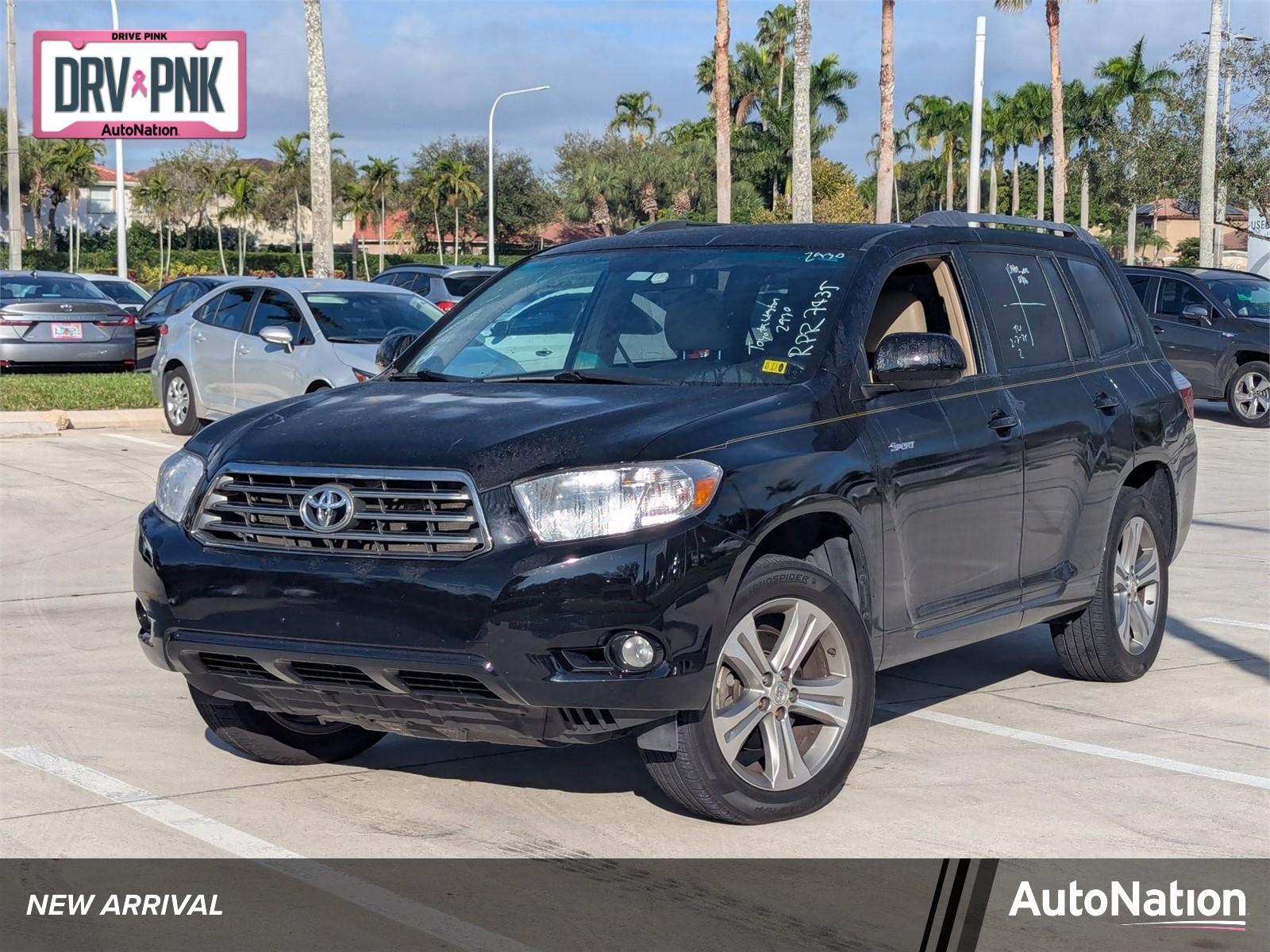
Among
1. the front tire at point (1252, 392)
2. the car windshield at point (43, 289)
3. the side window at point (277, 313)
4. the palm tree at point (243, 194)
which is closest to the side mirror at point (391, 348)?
the side window at point (277, 313)

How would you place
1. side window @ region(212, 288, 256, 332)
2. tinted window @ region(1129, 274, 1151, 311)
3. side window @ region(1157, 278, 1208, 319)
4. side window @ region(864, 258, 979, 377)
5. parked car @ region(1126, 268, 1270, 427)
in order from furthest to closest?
tinted window @ region(1129, 274, 1151, 311) < side window @ region(1157, 278, 1208, 319) < parked car @ region(1126, 268, 1270, 427) < side window @ region(212, 288, 256, 332) < side window @ region(864, 258, 979, 377)

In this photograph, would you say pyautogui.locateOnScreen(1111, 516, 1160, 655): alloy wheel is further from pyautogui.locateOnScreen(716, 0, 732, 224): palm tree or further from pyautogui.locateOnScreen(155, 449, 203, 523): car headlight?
pyautogui.locateOnScreen(716, 0, 732, 224): palm tree

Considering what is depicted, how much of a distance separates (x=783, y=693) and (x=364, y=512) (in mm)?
1412

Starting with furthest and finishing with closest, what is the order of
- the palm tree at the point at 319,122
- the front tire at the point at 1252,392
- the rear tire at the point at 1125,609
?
1. the palm tree at the point at 319,122
2. the front tire at the point at 1252,392
3. the rear tire at the point at 1125,609

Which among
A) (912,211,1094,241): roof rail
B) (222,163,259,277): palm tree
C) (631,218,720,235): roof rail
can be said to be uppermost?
(222,163,259,277): palm tree

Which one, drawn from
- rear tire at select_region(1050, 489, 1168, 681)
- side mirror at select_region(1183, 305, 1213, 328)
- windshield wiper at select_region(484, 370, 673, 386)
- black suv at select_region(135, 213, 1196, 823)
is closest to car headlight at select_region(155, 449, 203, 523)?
black suv at select_region(135, 213, 1196, 823)

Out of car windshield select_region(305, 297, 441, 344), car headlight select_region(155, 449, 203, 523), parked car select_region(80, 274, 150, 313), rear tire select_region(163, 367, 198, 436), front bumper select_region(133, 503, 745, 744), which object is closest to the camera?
front bumper select_region(133, 503, 745, 744)

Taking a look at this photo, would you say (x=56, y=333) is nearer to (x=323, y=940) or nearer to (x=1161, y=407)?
(x=1161, y=407)

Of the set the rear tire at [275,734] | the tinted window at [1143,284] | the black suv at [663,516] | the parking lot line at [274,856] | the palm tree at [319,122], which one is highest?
the palm tree at [319,122]

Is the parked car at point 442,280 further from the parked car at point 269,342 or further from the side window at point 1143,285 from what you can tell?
the side window at point 1143,285

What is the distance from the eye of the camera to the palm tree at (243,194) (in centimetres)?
8238

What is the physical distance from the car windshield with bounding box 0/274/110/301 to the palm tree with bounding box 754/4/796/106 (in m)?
58.6

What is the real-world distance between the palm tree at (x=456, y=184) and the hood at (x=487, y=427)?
272 feet

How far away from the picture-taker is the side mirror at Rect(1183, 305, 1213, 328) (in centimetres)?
2202
